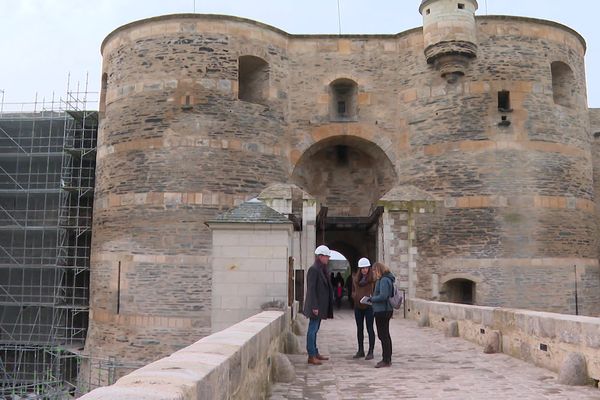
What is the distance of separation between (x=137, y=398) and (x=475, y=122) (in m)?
16.3

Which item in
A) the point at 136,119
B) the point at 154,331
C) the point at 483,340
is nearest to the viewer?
the point at 483,340

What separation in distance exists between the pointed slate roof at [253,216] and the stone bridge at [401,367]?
49.9 inches

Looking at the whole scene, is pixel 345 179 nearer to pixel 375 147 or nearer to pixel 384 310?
pixel 375 147

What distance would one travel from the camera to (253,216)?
28.1 ft

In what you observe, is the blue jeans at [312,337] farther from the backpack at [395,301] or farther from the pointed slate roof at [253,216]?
the pointed slate roof at [253,216]

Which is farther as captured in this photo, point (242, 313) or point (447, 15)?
A: point (447, 15)

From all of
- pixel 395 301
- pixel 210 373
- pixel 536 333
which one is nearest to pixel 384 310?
pixel 395 301

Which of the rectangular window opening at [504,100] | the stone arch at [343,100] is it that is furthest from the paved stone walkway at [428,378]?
the stone arch at [343,100]

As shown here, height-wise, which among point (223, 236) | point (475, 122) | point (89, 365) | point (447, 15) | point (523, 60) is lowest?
point (89, 365)

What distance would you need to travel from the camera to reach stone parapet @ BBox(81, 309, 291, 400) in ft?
7.43

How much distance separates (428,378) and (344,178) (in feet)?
48.0

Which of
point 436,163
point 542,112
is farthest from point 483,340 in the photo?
point 542,112

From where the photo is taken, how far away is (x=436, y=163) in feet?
57.2

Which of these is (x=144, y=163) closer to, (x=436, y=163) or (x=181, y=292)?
(x=181, y=292)
